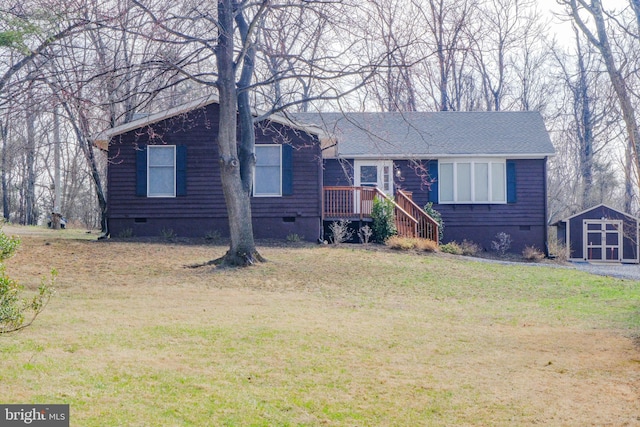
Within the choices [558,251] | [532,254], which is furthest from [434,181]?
[558,251]

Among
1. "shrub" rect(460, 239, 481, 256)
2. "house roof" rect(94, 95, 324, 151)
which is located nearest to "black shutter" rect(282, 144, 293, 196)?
"house roof" rect(94, 95, 324, 151)

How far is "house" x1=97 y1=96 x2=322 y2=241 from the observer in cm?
1972

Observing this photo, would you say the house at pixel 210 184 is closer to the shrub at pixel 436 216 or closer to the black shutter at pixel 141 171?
the black shutter at pixel 141 171

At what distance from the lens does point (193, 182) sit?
1981cm

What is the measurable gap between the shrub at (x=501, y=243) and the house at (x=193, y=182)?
6.35 meters

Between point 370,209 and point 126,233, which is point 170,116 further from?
point 370,209

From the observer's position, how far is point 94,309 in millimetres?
9711

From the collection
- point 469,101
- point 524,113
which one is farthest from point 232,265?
point 469,101

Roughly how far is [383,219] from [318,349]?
40.2 ft

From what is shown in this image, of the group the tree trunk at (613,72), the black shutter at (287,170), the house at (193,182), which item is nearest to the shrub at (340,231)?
the house at (193,182)

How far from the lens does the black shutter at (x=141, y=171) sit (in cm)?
1970

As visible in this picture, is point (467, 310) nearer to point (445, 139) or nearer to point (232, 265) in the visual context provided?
point (232, 265)

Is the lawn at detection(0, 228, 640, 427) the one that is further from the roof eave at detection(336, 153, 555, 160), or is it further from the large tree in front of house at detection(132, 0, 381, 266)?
the roof eave at detection(336, 153, 555, 160)

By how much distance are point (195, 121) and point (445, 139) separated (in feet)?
28.7
